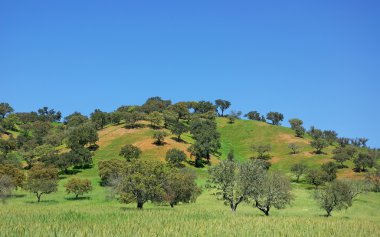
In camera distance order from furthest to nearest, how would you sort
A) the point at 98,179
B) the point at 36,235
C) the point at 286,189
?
1. the point at 98,179
2. the point at 286,189
3. the point at 36,235

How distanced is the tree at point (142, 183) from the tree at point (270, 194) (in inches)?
604

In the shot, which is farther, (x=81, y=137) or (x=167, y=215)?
(x=81, y=137)

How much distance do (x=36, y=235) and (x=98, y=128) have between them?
180 metres

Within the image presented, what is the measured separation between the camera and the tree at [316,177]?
12706 cm

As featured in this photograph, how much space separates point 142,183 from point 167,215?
2339 centimetres

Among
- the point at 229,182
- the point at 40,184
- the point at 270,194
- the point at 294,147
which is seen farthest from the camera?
→ the point at 294,147

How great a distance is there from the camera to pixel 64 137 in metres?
186

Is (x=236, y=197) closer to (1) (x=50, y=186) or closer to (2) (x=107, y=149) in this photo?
(1) (x=50, y=186)

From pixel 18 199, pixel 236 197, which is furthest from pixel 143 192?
pixel 18 199

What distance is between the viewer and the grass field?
1090 inches

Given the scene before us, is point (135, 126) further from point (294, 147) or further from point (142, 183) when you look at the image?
point (142, 183)

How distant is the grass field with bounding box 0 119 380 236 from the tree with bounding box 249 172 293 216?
6.76 feet

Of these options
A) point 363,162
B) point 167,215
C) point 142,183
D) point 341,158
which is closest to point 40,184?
point 142,183

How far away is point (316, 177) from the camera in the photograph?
5022 inches
